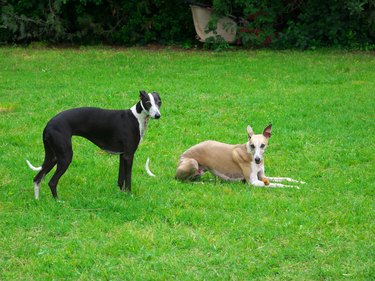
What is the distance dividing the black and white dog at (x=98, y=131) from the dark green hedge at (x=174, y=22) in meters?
10.2

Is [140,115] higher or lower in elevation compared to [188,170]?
higher

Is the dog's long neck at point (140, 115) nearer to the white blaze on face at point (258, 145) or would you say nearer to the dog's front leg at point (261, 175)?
the white blaze on face at point (258, 145)

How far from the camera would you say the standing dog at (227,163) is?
7773 mm

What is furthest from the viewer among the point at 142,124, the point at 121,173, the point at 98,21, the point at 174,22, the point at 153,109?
the point at 98,21

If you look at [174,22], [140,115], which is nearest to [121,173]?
[140,115]

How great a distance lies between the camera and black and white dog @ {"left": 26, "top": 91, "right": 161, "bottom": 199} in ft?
22.7

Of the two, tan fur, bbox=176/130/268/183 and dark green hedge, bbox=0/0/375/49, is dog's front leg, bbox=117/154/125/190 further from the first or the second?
dark green hedge, bbox=0/0/375/49

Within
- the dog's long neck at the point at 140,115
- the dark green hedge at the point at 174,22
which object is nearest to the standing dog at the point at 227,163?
the dog's long neck at the point at 140,115

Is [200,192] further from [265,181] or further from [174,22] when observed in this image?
[174,22]

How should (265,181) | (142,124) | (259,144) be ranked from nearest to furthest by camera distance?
1. (142,124)
2. (259,144)
3. (265,181)

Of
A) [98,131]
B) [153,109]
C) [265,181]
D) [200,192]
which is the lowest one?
[200,192]

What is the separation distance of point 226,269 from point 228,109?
19.6 feet

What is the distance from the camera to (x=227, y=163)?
7918 mm

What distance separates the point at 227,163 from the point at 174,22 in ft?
37.2
